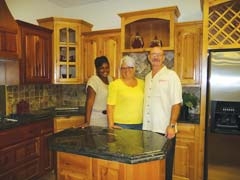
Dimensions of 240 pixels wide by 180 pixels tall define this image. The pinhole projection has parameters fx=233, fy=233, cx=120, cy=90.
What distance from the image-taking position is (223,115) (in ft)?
7.91

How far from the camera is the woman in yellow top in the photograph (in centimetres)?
215

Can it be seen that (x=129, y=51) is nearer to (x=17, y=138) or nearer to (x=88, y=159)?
(x=17, y=138)

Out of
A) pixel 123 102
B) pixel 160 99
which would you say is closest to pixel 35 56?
pixel 123 102

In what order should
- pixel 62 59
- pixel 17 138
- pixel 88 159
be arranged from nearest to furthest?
pixel 88 159, pixel 17 138, pixel 62 59

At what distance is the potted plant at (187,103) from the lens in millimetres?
2893

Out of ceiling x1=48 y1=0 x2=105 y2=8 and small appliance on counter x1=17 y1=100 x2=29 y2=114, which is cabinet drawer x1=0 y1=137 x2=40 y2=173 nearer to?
small appliance on counter x1=17 y1=100 x2=29 y2=114

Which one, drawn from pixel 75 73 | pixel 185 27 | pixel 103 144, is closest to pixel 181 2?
pixel 185 27

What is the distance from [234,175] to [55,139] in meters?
1.88

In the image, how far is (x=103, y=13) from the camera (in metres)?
3.78

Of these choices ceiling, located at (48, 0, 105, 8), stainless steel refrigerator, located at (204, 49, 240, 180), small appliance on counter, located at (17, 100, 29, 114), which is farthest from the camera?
ceiling, located at (48, 0, 105, 8)

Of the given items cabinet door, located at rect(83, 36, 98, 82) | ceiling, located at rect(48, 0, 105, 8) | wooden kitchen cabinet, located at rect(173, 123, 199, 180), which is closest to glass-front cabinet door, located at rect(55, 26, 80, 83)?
cabinet door, located at rect(83, 36, 98, 82)

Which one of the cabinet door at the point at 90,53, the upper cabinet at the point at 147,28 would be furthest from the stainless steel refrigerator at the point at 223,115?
the cabinet door at the point at 90,53

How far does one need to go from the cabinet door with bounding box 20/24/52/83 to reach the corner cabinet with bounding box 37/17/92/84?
0.12 meters

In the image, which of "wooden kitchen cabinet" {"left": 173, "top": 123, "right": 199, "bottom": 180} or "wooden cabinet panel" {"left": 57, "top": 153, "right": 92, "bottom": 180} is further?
"wooden kitchen cabinet" {"left": 173, "top": 123, "right": 199, "bottom": 180}
